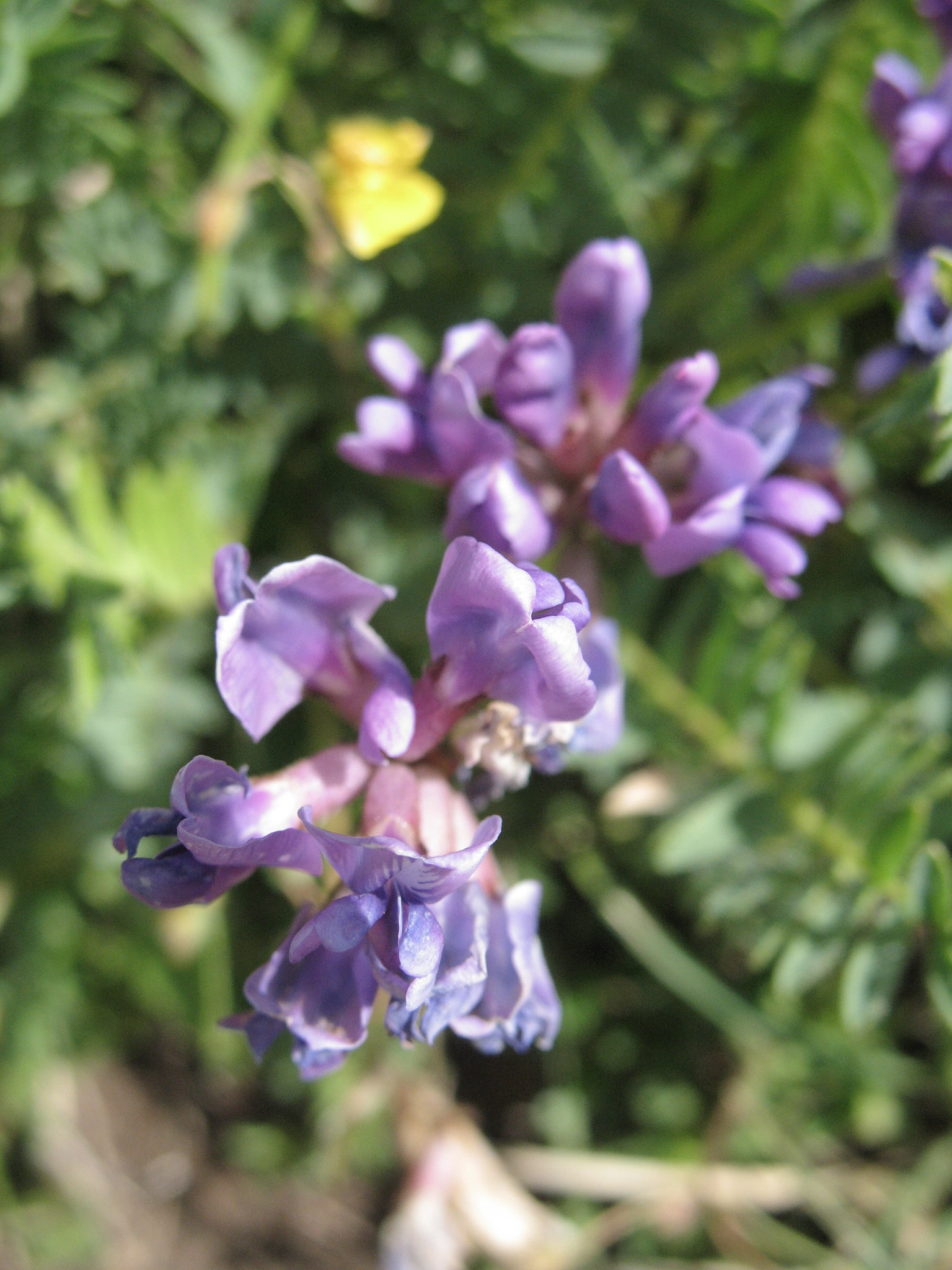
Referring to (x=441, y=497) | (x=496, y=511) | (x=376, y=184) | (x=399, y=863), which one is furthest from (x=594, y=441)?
(x=441, y=497)

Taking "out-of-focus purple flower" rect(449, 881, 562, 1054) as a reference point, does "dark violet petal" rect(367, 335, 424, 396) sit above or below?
above

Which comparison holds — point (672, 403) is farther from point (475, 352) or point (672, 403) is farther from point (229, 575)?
point (229, 575)

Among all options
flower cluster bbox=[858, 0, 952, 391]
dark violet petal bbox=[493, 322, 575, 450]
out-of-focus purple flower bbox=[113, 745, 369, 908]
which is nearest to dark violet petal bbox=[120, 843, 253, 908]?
out-of-focus purple flower bbox=[113, 745, 369, 908]

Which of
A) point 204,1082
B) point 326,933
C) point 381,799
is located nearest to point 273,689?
point 381,799

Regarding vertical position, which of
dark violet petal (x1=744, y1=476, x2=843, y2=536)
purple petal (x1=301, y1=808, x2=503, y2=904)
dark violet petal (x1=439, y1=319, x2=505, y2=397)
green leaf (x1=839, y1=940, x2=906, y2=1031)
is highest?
dark violet petal (x1=439, y1=319, x2=505, y2=397)

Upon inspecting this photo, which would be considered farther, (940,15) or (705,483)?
(940,15)

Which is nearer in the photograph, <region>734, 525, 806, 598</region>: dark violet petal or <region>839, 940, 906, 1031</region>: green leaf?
<region>734, 525, 806, 598</region>: dark violet petal

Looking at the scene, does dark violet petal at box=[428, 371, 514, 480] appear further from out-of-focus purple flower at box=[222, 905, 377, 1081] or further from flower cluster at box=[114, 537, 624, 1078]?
out-of-focus purple flower at box=[222, 905, 377, 1081]

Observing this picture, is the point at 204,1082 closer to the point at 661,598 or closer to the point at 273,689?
the point at 661,598
